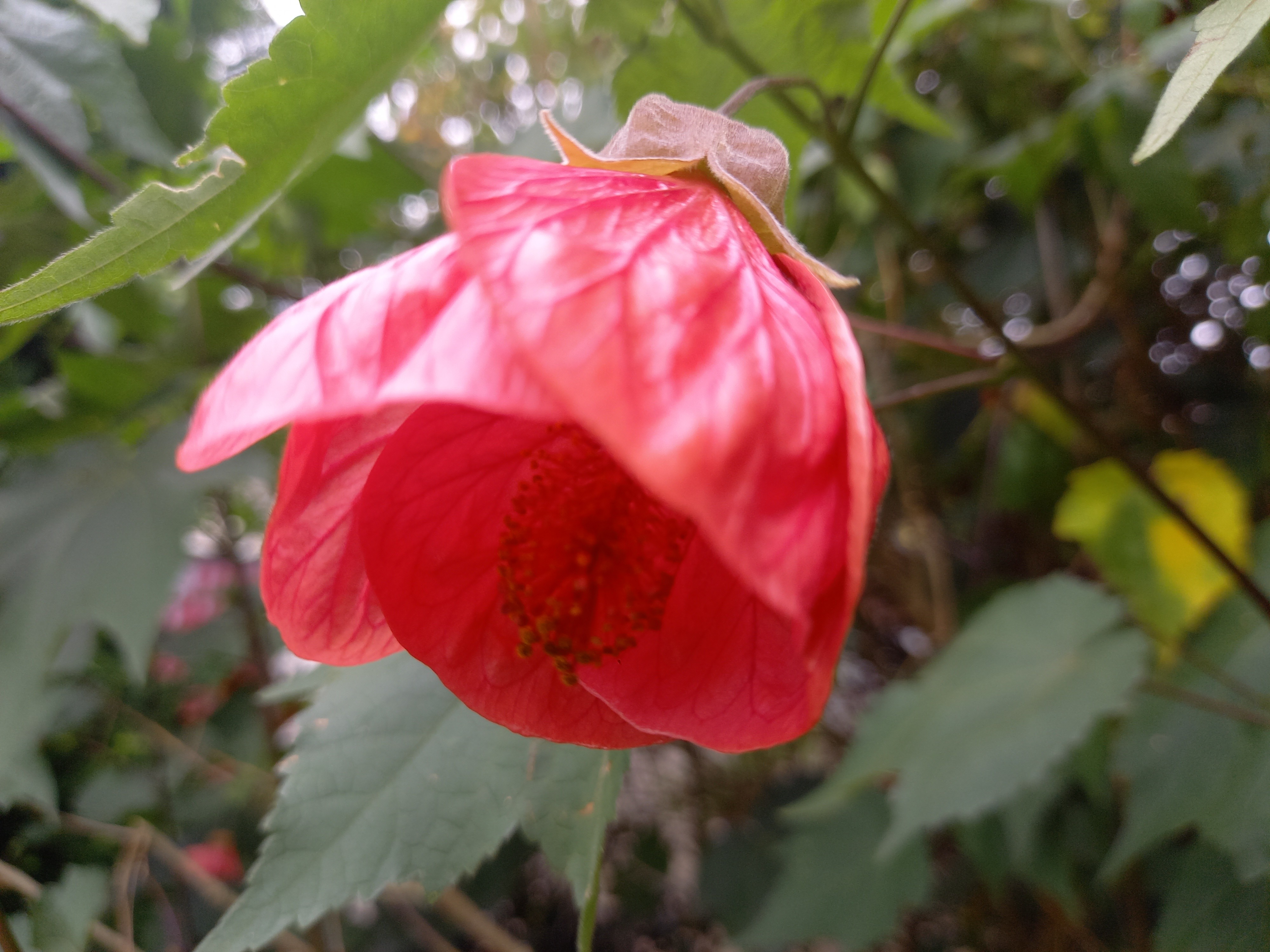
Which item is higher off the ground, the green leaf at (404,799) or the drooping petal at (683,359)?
the drooping petal at (683,359)

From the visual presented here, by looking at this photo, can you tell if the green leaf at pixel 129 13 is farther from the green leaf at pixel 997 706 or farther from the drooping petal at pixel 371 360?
the green leaf at pixel 997 706

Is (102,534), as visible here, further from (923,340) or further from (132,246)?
(923,340)

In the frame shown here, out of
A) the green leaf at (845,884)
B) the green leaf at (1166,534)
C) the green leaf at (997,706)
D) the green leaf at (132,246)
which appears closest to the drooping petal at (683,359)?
the green leaf at (132,246)

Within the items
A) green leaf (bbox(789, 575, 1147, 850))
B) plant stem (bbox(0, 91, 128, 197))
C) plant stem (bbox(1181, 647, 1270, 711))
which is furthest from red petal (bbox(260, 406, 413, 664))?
plant stem (bbox(1181, 647, 1270, 711))

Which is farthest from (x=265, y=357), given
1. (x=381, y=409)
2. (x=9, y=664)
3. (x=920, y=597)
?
(x=920, y=597)

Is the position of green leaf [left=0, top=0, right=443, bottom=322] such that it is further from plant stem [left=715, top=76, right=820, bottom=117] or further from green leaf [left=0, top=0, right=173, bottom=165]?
green leaf [left=0, top=0, right=173, bottom=165]

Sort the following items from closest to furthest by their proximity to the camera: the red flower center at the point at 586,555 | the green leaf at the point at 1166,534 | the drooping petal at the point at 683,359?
the drooping petal at the point at 683,359, the red flower center at the point at 586,555, the green leaf at the point at 1166,534
